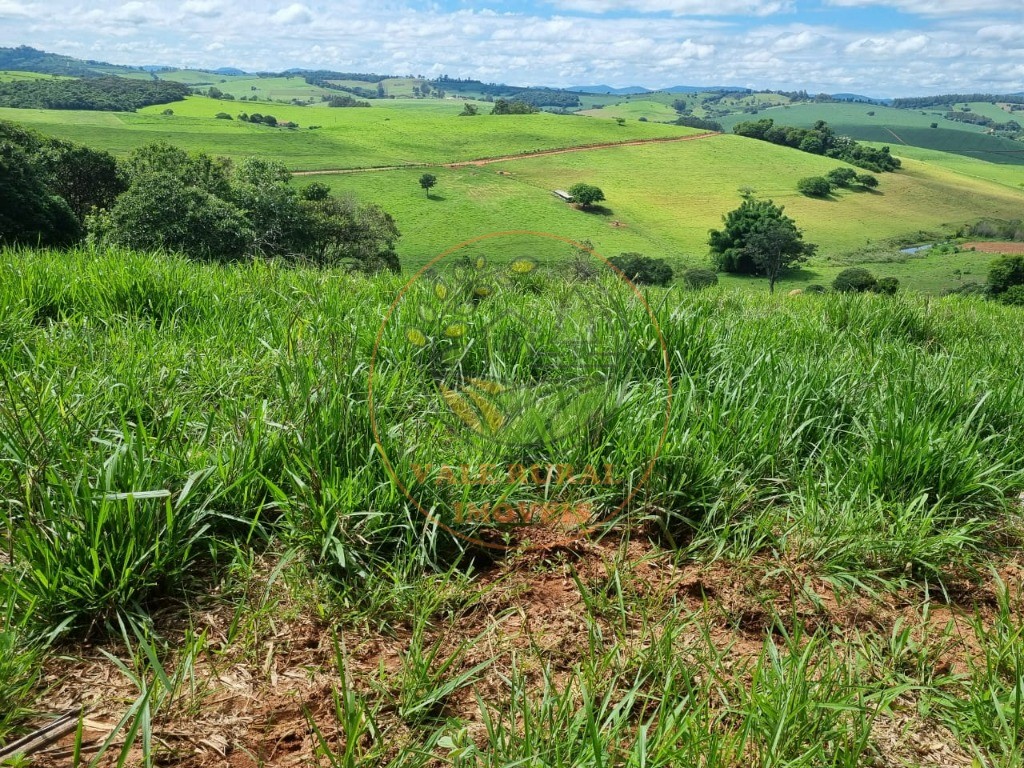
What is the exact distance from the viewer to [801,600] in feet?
6.97

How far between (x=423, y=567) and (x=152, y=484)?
0.82 metres

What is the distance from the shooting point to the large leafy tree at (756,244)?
229ft

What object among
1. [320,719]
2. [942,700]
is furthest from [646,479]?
[320,719]

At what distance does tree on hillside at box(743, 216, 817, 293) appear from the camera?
6956 centimetres

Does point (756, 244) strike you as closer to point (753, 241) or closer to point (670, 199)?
point (753, 241)

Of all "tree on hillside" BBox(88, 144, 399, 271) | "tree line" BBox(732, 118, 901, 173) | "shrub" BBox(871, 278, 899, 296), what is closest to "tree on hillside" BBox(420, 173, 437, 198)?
"tree on hillside" BBox(88, 144, 399, 271)

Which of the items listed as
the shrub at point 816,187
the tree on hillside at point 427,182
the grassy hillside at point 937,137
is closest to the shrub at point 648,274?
the tree on hillside at point 427,182

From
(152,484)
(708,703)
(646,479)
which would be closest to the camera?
(708,703)

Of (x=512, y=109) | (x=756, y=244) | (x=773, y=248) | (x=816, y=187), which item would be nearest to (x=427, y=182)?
(x=756, y=244)

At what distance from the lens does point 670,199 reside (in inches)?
3568

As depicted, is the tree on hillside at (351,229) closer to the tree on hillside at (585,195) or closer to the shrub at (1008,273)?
the tree on hillside at (585,195)

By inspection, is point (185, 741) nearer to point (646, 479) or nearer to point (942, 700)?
point (646, 479)

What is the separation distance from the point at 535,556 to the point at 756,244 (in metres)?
72.9

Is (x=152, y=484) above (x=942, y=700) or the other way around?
above
